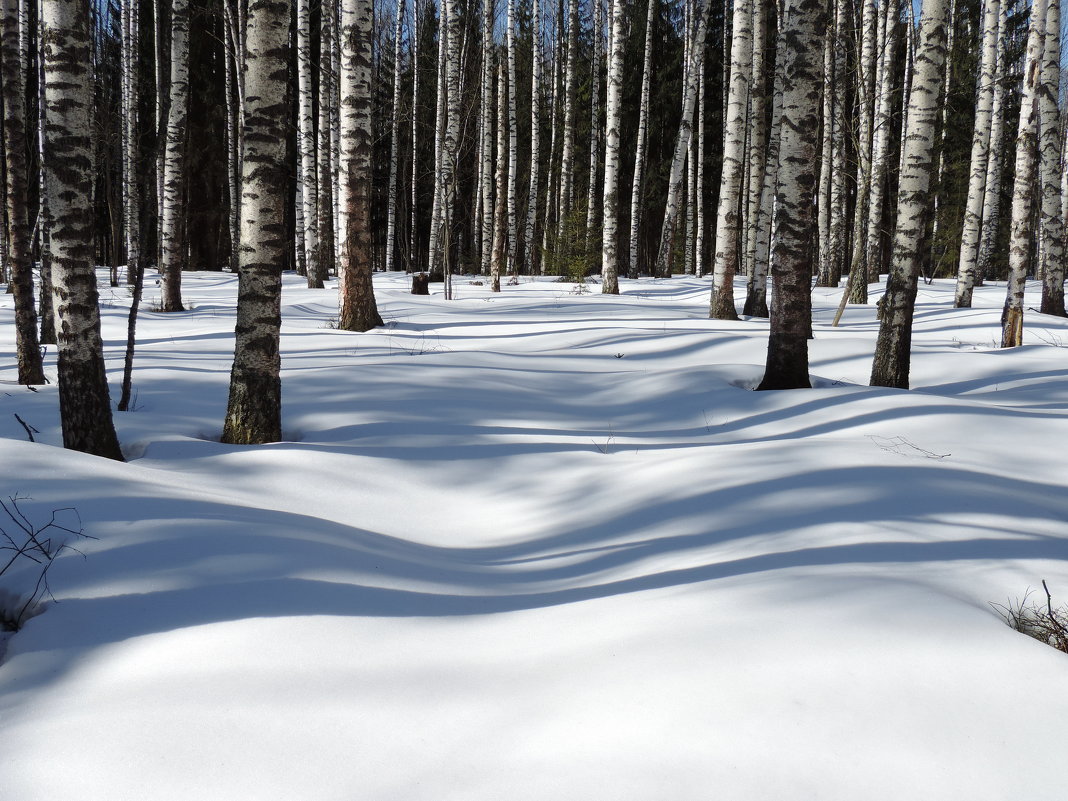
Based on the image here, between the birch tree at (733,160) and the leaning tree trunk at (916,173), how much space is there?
5.24m

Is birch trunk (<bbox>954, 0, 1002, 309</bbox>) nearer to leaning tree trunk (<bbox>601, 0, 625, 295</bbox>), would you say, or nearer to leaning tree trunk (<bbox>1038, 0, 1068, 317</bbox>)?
leaning tree trunk (<bbox>1038, 0, 1068, 317</bbox>)

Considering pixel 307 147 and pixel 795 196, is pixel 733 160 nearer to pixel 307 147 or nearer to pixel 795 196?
pixel 795 196

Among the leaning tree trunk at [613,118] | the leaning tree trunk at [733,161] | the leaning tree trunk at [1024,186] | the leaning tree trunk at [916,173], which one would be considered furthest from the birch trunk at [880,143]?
the leaning tree trunk at [916,173]

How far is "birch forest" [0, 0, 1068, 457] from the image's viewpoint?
4777mm

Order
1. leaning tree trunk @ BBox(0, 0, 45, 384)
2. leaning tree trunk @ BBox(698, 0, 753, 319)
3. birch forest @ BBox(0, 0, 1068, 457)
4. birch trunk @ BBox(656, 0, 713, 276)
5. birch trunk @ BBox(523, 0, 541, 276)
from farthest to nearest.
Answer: birch trunk @ BBox(523, 0, 541, 276) → birch trunk @ BBox(656, 0, 713, 276) → leaning tree trunk @ BBox(698, 0, 753, 319) → leaning tree trunk @ BBox(0, 0, 45, 384) → birch forest @ BBox(0, 0, 1068, 457)

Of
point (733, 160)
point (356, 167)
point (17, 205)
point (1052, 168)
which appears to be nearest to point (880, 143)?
point (1052, 168)

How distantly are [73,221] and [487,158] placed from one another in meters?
18.9

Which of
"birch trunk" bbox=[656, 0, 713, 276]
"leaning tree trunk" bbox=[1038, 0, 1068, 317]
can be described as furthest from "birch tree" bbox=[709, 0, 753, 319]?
"birch trunk" bbox=[656, 0, 713, 276]

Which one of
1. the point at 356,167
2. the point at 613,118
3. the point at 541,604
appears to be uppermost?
the point at 613,118

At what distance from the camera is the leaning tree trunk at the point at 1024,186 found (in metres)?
9.96

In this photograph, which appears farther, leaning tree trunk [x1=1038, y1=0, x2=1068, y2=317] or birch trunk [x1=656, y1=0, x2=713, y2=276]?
birch trunk [x1=656, y1=0, x2=713, y2=276]

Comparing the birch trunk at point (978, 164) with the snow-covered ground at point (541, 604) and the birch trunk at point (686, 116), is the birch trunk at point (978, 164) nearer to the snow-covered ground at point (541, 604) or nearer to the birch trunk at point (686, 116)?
the birch trunk at point (686, 116)

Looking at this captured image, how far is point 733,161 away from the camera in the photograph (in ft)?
39.5

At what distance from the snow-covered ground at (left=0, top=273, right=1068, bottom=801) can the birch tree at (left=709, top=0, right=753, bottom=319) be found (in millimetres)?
6313
